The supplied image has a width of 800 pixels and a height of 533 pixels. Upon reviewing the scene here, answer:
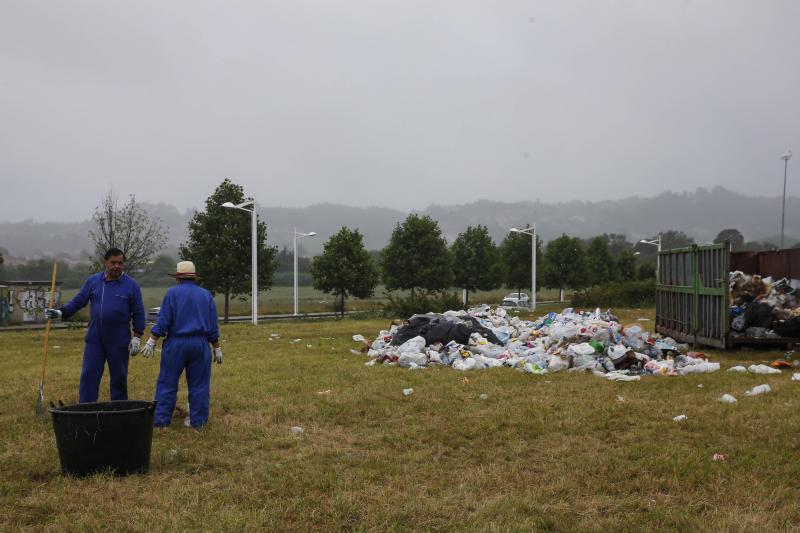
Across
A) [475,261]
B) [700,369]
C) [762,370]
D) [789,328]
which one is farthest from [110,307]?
[475,261]

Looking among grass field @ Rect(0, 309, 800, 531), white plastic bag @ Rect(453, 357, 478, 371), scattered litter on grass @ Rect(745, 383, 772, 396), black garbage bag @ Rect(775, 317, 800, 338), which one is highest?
black garbage bag @ Rect(775, 317, 800, 338)

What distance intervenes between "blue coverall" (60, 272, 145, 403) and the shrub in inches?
1178

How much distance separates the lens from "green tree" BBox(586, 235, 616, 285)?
58.7 m

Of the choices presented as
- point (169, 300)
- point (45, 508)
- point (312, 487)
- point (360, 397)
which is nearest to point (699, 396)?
point (360, 397)

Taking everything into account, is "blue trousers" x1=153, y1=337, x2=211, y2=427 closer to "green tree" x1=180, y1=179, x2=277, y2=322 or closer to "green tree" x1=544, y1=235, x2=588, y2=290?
"green tree" x1=180, y1=179, x2=277, y2=322

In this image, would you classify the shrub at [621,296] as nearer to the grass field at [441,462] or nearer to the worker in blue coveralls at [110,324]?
the grass field at [441,462]

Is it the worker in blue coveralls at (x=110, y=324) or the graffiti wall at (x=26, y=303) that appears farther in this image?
the graffiti wall at (x=26, y=303)

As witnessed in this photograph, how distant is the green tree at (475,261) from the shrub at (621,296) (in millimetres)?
11272

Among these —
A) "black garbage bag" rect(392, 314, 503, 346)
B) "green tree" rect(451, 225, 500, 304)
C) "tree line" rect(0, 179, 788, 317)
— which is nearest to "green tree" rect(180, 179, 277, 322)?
"tree line" rect(0, 179, 788, 317)

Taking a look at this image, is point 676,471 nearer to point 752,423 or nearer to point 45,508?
point 752,423

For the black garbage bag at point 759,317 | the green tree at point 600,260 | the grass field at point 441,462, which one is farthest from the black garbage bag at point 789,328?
the green tree at point 600,260

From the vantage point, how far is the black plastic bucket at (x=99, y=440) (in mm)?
4871

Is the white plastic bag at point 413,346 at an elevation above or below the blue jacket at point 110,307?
below

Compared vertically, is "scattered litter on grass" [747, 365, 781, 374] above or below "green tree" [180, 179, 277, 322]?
below
